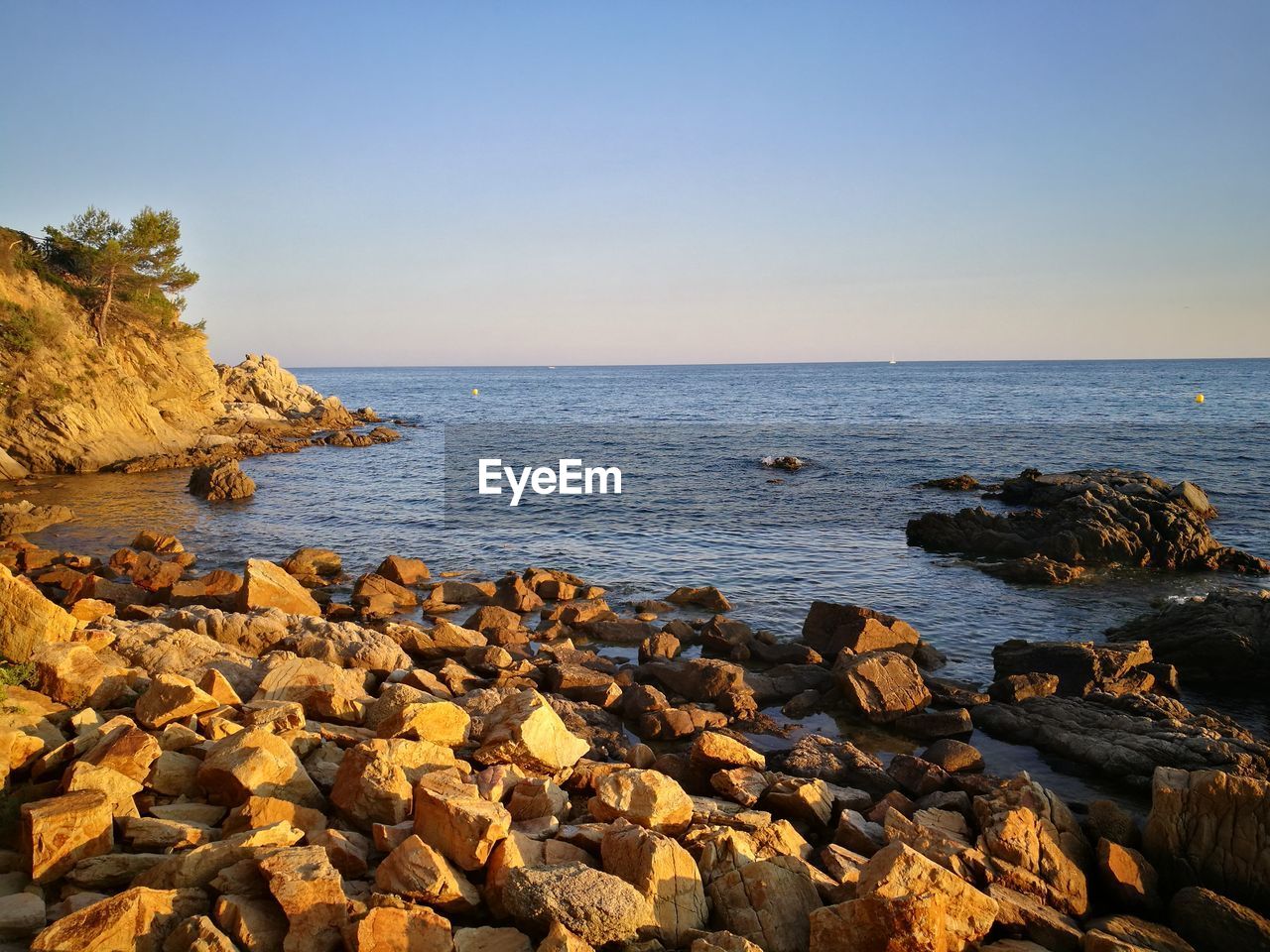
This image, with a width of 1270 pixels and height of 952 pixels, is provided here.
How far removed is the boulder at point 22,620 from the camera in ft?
36.1

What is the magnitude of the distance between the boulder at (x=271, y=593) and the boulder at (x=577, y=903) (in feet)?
43.4

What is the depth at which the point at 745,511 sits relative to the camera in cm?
3772

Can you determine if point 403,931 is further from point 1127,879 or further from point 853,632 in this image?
point 853,632

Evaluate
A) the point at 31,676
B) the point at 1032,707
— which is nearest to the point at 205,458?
the point at 31,676

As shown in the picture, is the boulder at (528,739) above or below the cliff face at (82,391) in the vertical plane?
below

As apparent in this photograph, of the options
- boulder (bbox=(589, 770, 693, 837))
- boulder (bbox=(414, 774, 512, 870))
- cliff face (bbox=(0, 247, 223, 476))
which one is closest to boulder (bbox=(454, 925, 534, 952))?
boulder (bbox=(414, 774, 512, 870))

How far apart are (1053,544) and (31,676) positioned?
2766 centimetres

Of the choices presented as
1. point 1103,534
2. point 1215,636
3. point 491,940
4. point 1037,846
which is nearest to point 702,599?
point 1215,636

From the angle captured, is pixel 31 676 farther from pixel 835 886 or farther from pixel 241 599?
pixel 835 886

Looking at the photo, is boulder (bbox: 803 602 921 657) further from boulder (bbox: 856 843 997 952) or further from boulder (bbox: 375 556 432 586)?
boulder (bbox: 375 556 432 586)

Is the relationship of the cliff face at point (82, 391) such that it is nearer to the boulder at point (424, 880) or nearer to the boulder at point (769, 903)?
the boulder at point (424, 880)

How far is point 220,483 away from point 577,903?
37499 millimetres

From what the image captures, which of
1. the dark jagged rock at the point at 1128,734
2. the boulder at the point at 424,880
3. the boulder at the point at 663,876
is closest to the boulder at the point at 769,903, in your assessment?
the boulder at the point at 663,876

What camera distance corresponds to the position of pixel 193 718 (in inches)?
390
